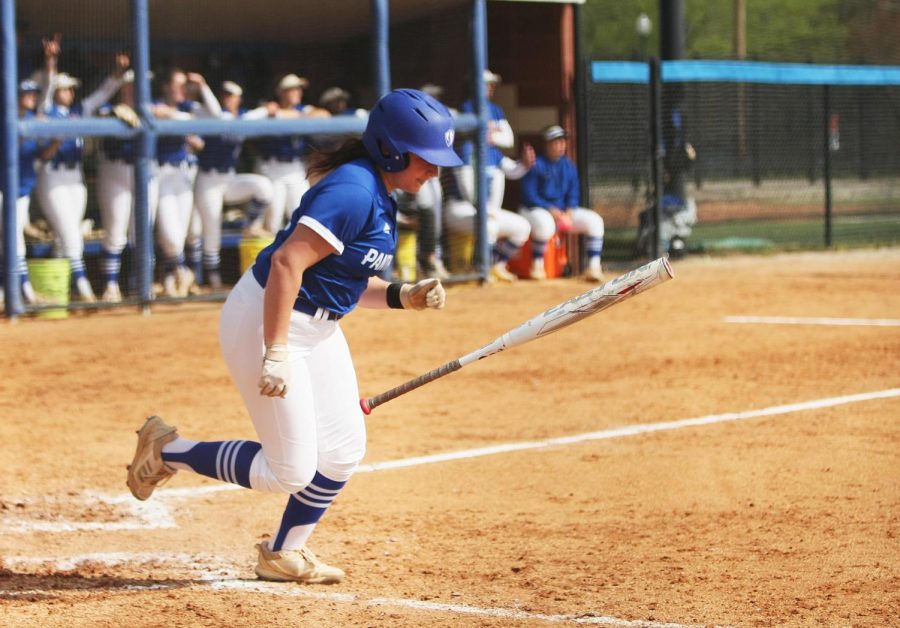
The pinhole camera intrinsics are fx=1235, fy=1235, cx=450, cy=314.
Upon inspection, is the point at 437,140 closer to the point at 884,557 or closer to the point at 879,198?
the point at 884,557

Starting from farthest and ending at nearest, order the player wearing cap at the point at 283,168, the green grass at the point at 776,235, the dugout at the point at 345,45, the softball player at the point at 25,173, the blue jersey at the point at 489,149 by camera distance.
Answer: the green grass at the point at 776,235 → the blue jersey at the point at 489,149 → the dugout at the point at 345,45 → the player wearing cap at the point at 283,168 → the softball player at the point at 25,173

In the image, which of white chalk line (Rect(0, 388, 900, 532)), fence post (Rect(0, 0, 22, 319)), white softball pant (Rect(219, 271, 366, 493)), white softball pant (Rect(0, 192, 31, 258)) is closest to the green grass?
white softball pant (Rect(0, 192, 31, 258))

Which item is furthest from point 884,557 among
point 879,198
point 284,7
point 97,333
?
point 879,198

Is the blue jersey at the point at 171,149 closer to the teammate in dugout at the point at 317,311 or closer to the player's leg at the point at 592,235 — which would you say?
the player's leg at the point at 592,235

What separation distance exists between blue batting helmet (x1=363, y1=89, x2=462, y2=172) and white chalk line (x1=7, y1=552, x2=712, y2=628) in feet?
5.05

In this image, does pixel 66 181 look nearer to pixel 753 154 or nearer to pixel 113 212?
pixel 113 212

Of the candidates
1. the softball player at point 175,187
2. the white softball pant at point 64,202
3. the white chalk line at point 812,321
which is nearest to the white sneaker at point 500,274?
the white chalk line at point 812,321

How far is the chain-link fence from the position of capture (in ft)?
51.6

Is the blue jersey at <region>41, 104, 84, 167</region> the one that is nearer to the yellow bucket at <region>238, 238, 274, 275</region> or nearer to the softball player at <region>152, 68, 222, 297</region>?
the softball player at <region>152, 68, 222, 297</region>

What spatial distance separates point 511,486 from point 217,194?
23.7 ft

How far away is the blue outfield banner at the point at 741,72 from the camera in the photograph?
15.0 meters

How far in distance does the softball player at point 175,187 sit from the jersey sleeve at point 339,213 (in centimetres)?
804

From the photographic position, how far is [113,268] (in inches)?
466

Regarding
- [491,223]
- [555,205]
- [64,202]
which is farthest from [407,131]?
[555,205]
